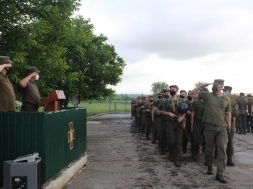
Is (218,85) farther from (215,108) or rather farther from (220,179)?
(220,179)

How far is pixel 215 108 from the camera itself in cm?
724

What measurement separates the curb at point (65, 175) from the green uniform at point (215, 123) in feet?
9.22

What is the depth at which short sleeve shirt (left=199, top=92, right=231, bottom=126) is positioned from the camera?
23.5 feet

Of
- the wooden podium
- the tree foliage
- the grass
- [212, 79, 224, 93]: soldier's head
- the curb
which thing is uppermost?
the tree foliage

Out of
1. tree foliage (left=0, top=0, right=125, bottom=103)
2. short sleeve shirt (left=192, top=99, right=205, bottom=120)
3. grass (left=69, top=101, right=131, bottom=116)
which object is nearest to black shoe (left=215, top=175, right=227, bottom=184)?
short sleeve shirt (left=192, top=99, right=205, bottom=120)

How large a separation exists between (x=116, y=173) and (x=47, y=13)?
6.44 metres

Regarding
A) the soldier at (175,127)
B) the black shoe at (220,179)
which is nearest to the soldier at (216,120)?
the black shoe at (220,179)

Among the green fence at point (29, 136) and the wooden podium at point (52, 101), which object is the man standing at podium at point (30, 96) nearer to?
the wooden podium at point (52, 101)

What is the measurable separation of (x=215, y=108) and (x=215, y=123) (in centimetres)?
33

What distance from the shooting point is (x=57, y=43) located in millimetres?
12773

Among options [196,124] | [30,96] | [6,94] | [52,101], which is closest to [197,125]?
[196,124]

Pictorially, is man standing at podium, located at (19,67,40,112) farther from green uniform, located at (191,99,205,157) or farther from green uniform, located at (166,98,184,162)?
green uniform, located at (191,99,205,157)

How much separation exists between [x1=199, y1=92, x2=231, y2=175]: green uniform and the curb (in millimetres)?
2811

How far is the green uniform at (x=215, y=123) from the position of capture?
7039mm
